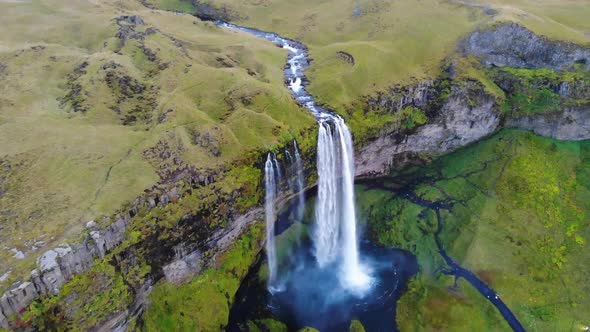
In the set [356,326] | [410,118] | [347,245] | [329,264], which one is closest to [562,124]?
[410,118]

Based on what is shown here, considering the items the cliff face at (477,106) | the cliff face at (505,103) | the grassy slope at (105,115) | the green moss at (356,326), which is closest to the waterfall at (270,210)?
the cliff face at (477,106)

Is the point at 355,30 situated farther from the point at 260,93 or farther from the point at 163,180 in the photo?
the point at 163,180

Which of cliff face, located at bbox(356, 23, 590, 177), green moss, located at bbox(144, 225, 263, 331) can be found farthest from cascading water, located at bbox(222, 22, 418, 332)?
cliff face, located at bbox(356, 23, 590, 177)

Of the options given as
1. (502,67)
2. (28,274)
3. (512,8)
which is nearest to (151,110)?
(28,274)

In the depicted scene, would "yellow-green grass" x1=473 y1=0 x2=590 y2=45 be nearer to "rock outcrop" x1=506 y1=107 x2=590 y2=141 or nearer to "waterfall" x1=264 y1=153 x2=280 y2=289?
"rock outcrop" x1=506 y1=107 x2=590 y2=141

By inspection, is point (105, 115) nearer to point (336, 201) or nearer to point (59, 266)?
point (59, 266)

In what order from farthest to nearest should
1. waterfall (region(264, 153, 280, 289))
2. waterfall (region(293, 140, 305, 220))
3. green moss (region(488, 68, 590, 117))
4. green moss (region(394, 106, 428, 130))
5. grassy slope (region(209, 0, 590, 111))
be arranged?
grassy slope (region(209, 0, 590, 111)), green moss (region(394, 106, 428, 130)), green moss (region(488, 68, 590, 117)), waterfall (region(293, 140, 305, 220)), waterfall (region(264, 153, 280, 289))
